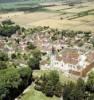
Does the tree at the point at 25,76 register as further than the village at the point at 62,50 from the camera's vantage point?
No

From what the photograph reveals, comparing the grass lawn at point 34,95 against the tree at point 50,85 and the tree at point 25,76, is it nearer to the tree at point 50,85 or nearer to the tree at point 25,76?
the tree at point 50,85

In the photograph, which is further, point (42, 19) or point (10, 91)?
point (42, 19)

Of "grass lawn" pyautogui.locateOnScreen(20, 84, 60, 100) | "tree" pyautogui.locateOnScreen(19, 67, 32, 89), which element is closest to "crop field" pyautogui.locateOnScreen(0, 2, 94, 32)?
"tree" pyautogui.locateOnScreen(19, 67, 32, 89)

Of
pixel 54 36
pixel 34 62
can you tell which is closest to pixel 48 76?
pixel 34 62

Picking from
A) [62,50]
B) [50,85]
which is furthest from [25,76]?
[62,50]

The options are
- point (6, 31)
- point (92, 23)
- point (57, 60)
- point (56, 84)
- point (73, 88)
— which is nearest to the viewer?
point (73, 88)

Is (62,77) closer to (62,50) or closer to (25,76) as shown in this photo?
(25,76)

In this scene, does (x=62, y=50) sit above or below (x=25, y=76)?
above

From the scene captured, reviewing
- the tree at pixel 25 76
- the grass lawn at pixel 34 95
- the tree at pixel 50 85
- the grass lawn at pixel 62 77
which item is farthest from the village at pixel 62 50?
the grass lawn at pixel 34 95

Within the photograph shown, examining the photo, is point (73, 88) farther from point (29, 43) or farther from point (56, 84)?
point (29, 43)

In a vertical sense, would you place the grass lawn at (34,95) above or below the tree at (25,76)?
below

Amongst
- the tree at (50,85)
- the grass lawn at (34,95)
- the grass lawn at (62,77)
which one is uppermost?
the tree at (50,85)
